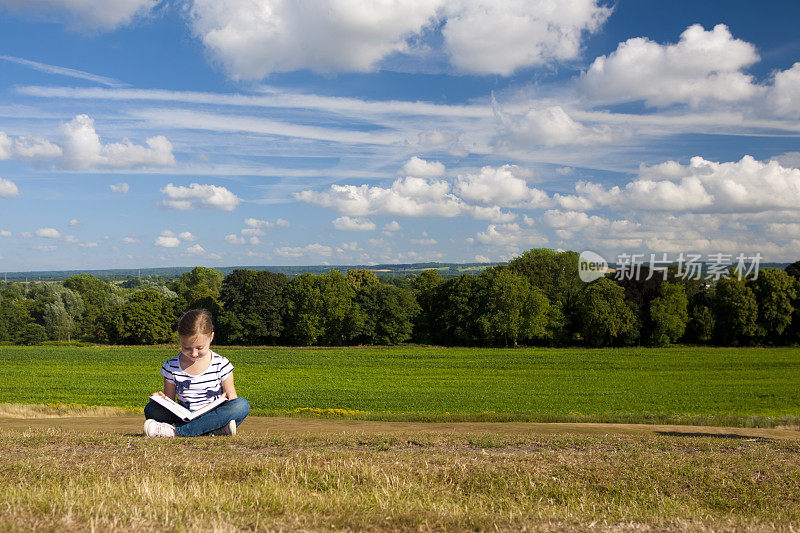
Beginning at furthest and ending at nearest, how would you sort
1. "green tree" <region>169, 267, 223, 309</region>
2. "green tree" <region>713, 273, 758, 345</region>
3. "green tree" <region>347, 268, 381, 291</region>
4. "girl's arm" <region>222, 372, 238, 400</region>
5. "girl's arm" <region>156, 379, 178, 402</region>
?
"green tree" <region>169, 267, 223, 309</region>
"green tree" <region>347, 268, 381, 291</region>
"green tree" <region>713, 273, 758, 345</region>
"girl's arm" <region>222, 372, 238, 400</region>
"girl's arm" <region>156, 379, 178, 402</region>

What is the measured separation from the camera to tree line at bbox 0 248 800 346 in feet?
253

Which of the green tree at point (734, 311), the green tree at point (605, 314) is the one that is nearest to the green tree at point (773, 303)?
the green tree at point (734, 311)

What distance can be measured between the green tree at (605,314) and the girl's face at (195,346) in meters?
74.3

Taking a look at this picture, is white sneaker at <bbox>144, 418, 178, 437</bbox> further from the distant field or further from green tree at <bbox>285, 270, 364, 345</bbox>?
green tree at <bbox>285, 270, 364, 345</bbox>

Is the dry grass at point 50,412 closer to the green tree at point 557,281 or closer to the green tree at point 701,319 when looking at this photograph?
the green tree at point 557,281

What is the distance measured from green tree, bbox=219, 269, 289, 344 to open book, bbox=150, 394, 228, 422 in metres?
74.7

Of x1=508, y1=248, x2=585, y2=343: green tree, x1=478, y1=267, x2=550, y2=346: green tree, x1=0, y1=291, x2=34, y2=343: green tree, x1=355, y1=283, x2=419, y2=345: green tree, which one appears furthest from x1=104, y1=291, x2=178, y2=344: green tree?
x1=508, y1=248, x2=585, y2=343: green tree

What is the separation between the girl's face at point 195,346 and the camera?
8.89 meters

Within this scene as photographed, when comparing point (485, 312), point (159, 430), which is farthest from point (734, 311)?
point (159, 430)

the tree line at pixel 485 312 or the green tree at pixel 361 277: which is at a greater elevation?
the green tree at pixel 361 277

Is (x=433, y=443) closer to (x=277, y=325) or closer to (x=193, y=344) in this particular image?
(x=193, y=344)

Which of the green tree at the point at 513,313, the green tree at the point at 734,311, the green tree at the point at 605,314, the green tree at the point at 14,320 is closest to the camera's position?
the green tree at the point at 734,311

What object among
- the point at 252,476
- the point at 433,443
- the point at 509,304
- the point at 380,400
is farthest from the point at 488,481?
the point at 509,304

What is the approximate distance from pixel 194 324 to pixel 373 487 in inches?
172
